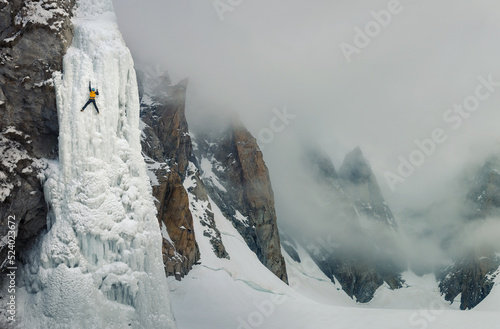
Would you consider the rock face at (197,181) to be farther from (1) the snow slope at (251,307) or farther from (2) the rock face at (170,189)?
(1) the snow slope at (251,307)

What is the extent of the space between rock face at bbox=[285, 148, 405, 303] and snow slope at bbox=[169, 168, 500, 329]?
192ft

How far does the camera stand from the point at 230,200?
82.8 m

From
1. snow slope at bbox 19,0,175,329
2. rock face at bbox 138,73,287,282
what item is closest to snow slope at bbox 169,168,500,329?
rock face at bbox 138,73,287,282

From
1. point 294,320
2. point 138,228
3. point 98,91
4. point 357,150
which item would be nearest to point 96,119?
point 98,91

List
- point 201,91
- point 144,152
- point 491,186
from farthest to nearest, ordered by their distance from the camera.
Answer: point 491,186, point 201,91, point 144,152

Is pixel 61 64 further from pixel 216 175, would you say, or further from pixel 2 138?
pixel 216 175

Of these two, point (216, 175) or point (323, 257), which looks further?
point (323, 257)

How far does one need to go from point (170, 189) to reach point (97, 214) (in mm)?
29739

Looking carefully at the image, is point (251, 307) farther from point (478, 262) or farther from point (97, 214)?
point (478, 262)

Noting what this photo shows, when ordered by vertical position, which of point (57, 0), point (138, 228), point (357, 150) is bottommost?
point (357, 150)

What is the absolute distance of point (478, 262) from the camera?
126 metres

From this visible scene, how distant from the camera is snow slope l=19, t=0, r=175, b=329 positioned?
1781 centimetres

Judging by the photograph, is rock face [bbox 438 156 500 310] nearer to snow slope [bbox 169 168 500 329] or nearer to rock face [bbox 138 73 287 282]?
snow slope [bbox 169 168 500 329]

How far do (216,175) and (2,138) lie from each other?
66.6 meters
